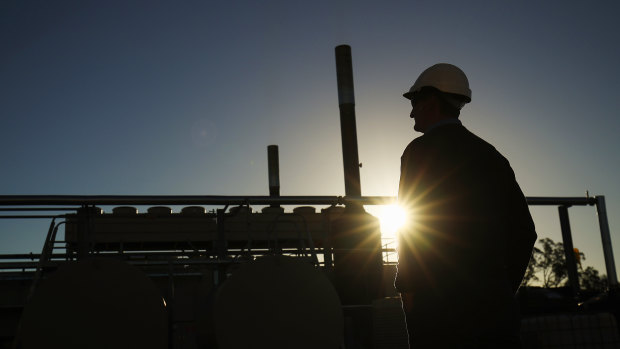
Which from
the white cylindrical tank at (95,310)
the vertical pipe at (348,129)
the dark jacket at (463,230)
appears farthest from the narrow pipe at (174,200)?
the vertical pipe at (348,129)

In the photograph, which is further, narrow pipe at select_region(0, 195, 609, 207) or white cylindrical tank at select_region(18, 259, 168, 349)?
narrow pipe at select_region(0, 195, 609, 207)

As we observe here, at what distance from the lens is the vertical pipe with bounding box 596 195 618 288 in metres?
6.74

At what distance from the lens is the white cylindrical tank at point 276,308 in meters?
4.00

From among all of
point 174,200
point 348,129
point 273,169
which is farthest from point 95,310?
point 273,169

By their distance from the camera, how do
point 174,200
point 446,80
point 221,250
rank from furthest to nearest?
point 174,200 → point 221,250 → point 446,80

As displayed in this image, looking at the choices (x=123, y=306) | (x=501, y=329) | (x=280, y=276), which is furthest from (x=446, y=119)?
(x=123, y=306)

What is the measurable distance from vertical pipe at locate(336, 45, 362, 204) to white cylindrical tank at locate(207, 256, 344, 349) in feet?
70.4

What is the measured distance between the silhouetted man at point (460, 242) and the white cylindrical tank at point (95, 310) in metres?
2.09

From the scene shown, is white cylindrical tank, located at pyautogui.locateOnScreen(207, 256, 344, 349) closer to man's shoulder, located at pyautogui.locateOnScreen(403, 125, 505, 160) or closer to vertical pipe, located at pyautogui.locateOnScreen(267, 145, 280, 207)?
man's shoulder, located at pyautogui.locateOnScreen(403, 125, 505, 160)

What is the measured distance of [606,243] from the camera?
6773 mm

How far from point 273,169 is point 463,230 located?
43.9 meters

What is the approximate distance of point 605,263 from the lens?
677 centimetres

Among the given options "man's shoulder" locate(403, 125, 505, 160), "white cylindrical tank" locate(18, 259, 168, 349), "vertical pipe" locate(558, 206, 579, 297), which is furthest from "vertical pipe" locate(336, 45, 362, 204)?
"man's shoulder" locate(403, 125, 505, 160)

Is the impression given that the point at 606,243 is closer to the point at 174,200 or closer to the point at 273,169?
the point at 174,200
